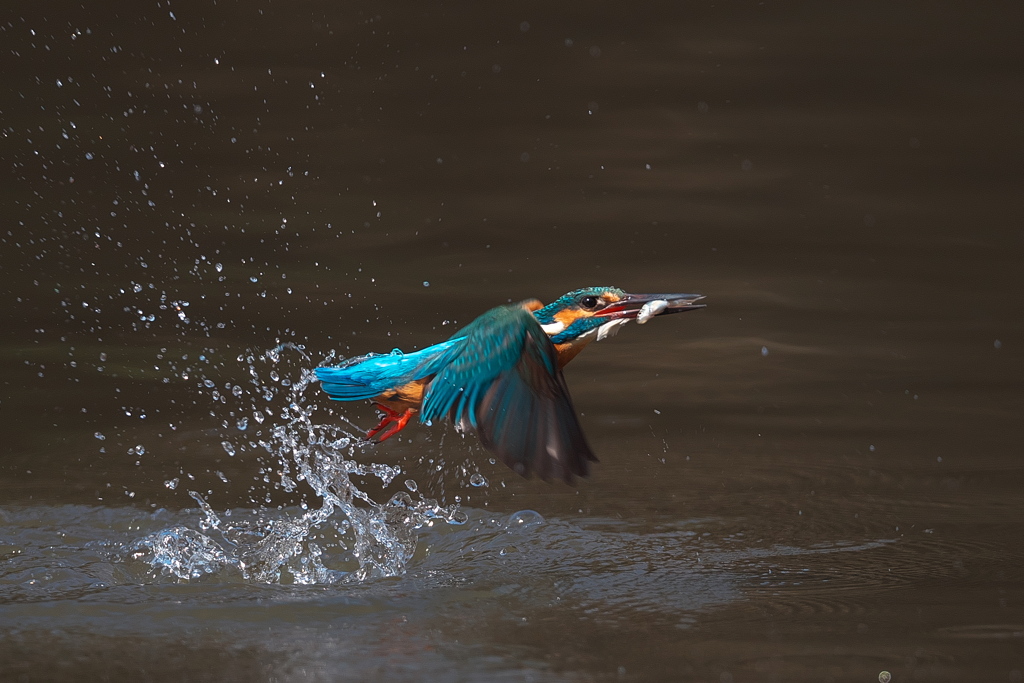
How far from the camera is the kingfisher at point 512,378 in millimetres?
2805

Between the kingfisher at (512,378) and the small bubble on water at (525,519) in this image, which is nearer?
the kingfisher at (512,378)

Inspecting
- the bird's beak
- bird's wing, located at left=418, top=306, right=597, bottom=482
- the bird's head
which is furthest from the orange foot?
the bird's beak

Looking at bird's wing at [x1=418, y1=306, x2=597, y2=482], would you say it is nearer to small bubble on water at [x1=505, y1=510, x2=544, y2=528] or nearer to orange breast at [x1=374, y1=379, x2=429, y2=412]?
orange breast at [x1=374, y1=379, x2=429, y2=412]

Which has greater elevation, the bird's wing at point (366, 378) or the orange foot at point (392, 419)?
the bird's wing at point (366, 378)

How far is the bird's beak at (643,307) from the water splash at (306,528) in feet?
2.69

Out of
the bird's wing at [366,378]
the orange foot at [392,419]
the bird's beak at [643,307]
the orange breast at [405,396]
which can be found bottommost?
the orange foot at [392,419]

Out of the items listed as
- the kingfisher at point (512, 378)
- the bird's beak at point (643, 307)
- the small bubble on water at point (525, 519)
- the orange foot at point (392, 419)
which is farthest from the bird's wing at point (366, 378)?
the small bubble on water at point (525, 519)

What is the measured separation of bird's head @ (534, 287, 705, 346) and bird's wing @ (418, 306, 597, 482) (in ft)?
0.74

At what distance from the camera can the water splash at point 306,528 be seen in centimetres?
318

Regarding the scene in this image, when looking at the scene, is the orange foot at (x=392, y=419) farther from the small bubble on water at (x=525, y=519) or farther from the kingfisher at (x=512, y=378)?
the small bubble on water at (x=525, y=519)

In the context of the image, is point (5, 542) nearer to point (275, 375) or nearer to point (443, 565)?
point (443, 565)

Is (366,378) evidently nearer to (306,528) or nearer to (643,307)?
(306,528)

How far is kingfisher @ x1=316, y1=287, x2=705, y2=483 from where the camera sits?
2.80 m

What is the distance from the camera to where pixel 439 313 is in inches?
197
